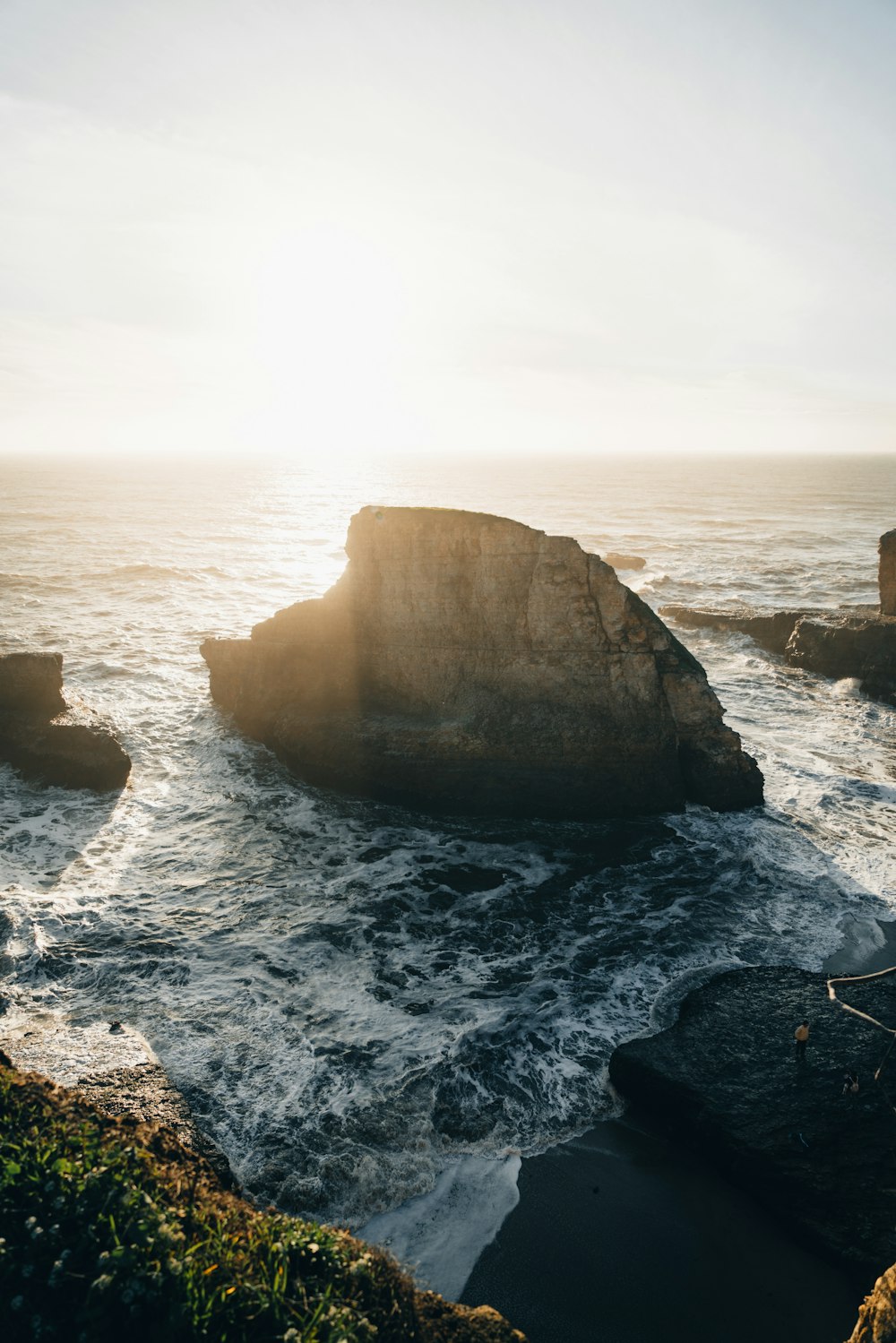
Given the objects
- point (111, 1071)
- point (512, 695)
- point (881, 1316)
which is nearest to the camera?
point (881, 1316)

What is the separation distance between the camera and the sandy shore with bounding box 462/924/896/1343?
7996mm

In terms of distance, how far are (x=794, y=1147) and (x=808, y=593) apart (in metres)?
41.8

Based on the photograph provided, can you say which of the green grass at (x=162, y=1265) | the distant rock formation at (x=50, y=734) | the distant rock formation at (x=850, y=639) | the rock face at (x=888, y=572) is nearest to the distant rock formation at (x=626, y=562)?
the distant rock formation at (x=850, y=639)

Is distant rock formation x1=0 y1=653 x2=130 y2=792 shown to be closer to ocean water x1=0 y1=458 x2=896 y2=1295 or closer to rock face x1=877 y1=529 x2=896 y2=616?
ocean water x1=0 y1=458 x2=896 y2=1295

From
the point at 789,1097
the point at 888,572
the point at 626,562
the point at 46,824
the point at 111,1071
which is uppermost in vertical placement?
the point at 626,562

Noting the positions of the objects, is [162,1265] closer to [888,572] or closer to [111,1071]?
[111,1071]

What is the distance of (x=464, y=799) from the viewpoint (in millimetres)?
18672

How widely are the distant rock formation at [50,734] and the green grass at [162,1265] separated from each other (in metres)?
13.8

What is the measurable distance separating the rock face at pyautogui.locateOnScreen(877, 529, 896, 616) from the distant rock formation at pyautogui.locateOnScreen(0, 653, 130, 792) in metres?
29.1

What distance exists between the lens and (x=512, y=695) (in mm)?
19016

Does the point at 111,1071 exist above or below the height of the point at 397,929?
above

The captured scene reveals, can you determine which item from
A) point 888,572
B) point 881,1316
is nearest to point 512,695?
point 881,1316

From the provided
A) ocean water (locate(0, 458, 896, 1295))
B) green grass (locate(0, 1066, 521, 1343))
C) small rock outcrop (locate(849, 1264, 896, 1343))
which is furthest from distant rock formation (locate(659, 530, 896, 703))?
green grass (locate(0, 1066, 521, 1343))

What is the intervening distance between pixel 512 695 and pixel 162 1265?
14187 millimetres
